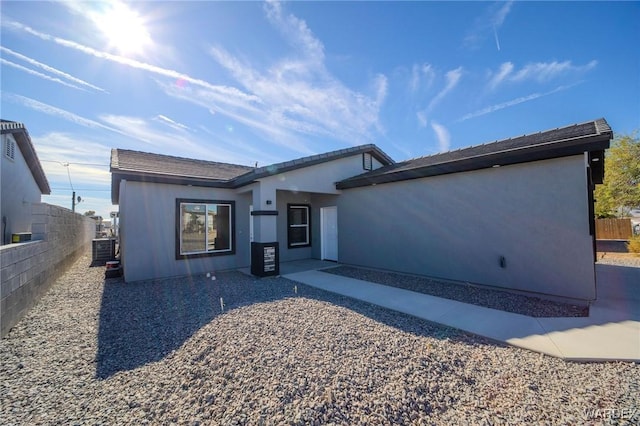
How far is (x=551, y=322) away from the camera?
4.60 metres

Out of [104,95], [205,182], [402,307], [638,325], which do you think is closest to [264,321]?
[402,307]

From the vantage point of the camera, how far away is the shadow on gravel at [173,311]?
3.71 meters

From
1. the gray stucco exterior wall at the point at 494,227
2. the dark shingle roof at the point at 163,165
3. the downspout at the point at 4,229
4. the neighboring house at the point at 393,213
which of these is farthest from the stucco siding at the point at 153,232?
the gray stucco exterior wall at the point at 494,227

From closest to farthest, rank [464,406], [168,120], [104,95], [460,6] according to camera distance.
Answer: [464,406], [460,6], [104,95], [168,120]

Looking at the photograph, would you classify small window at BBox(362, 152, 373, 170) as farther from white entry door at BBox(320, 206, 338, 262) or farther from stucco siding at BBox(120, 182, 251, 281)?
stucco siding at BBox(120, 182, 251, 281)

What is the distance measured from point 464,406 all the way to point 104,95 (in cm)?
1134

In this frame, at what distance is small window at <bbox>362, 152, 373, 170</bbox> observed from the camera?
1152 centimetres

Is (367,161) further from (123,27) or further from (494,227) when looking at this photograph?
(123,27)

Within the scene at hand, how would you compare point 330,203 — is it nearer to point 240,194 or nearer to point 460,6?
point 240,194

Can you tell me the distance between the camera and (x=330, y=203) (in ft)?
36.4

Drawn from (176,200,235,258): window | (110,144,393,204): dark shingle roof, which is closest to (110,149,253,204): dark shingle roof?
(110,144,393,204): dark shingle roof

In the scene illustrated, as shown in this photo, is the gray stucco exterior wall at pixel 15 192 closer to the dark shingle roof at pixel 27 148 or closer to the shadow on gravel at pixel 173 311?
the dark shingle roof at pixel 27 148

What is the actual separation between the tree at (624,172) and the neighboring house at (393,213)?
478 inches

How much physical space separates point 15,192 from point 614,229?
3339 centimetres
